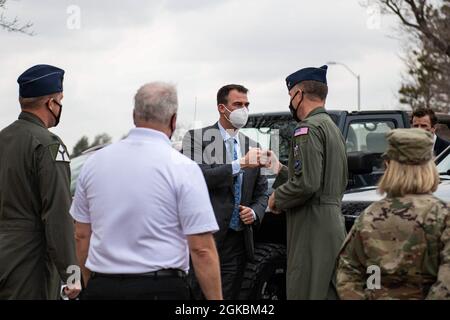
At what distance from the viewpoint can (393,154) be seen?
435 cm

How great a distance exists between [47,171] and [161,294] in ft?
4.28

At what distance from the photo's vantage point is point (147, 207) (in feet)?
14.1

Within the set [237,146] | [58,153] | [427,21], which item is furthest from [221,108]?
[427,21]

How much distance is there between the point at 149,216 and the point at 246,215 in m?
2.63

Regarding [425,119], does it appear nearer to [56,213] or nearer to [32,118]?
[32,118]

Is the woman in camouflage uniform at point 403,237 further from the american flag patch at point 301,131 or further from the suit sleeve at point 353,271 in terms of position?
the american flag patch at point 301,131

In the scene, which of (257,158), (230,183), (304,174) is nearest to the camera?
(304,174)

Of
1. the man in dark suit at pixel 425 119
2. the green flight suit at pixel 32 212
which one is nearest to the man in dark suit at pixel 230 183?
the green flight suit at pixel 32 212

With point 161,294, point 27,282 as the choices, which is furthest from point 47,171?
point 161,294

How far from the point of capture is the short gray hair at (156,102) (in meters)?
4.43

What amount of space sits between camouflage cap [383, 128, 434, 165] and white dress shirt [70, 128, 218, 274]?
0.88 m

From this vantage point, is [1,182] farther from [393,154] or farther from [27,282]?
[393,154]

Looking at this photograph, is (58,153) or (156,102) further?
(58,153)

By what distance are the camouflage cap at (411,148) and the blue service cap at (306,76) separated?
79.1 inches
